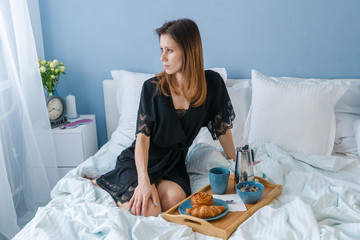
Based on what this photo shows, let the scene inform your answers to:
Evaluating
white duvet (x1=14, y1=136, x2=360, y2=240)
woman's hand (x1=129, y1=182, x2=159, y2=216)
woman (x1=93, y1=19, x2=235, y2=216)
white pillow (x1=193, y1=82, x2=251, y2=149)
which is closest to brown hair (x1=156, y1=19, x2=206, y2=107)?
woman (x1=93, y1=19, x2=235, y2=216)

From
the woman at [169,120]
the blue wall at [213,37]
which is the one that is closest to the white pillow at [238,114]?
the blue wall at [213,37]

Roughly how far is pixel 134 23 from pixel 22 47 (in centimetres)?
87

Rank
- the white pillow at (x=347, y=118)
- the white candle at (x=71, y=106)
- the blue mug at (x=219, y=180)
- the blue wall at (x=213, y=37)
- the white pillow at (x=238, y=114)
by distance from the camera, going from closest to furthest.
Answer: the blue mug at (x=219, y=180), the white pillow at (x=347, y=118), the white pillow at (x=238, y=114), the blue wall at (x=213, y=37), the white candle at (x=71, y=106)

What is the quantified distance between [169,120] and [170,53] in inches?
12.6

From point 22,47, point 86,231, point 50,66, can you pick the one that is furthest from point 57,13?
point 86,231

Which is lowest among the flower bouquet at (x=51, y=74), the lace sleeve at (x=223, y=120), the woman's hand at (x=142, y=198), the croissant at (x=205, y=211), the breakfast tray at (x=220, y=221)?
the woman's hand at (x=142, y=198)

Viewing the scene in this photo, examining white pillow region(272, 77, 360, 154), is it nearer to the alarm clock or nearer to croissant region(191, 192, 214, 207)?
croissant region(191, 192, 214, 207)

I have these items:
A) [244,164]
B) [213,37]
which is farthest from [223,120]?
[213,37]

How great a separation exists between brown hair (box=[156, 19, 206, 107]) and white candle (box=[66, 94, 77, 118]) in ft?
3.78

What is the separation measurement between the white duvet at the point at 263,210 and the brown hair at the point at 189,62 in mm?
323

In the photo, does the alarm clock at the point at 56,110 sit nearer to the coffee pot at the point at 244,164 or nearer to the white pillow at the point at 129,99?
the white pillow at the point at 129,99

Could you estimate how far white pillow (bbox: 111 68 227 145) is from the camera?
250 cm

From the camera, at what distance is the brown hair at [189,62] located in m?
1.79

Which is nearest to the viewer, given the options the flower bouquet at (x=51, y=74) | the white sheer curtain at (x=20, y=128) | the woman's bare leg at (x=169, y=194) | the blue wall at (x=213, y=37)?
the woman's bare leg at (x=169, y=194)
